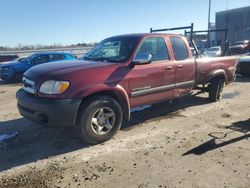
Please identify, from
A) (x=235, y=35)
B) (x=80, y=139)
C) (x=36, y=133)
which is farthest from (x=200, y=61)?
(x=235, y=35)


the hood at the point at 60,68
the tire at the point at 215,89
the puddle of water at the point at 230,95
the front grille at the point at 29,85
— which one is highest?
the hood at the point at 60,68

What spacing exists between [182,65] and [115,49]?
5.32 feet

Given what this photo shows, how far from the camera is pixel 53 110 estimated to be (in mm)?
4965

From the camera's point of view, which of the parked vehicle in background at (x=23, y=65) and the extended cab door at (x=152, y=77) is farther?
the parked vehicle in background at (x=23, y=65)

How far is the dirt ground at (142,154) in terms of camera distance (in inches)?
166

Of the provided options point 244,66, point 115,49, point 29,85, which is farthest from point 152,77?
point 244,66

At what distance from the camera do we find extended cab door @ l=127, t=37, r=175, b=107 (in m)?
6.05

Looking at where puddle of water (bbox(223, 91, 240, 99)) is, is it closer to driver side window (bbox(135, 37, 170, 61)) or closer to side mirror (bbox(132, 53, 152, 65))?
driver side window (bbox(135, 37, 170, 61))

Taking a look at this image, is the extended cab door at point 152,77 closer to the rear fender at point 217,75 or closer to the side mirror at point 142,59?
the side mirror at point 142,59

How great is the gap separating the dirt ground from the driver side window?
55.5 inches

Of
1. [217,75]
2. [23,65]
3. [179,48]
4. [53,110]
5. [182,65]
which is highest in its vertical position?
[179,48]

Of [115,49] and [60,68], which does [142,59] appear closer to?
[115,49]

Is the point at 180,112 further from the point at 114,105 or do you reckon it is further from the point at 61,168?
the point at 61,168

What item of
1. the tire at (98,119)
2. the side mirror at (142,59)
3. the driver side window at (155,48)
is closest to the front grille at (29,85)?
the tire at (98,119)
